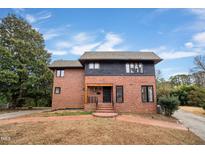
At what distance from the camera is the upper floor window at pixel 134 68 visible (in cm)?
1474

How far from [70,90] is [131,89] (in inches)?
278

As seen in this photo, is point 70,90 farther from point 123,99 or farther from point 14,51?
point 14,51

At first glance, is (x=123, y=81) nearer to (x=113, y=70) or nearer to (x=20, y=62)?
(x=113, y=70)

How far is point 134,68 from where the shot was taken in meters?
14.8

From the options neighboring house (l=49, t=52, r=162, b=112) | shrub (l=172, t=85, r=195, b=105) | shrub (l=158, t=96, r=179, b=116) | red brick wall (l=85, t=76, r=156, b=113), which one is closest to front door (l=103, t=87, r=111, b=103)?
neighboring house (l=49, t=52, r=162, b=112)

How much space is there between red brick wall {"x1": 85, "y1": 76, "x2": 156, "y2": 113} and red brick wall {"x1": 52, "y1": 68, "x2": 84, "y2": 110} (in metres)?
3.19

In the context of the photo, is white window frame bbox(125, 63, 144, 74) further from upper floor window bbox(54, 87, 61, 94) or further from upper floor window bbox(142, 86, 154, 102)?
upper floor window bbox(54, 87, 61, 94)

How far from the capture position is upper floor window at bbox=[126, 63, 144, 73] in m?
14.7
